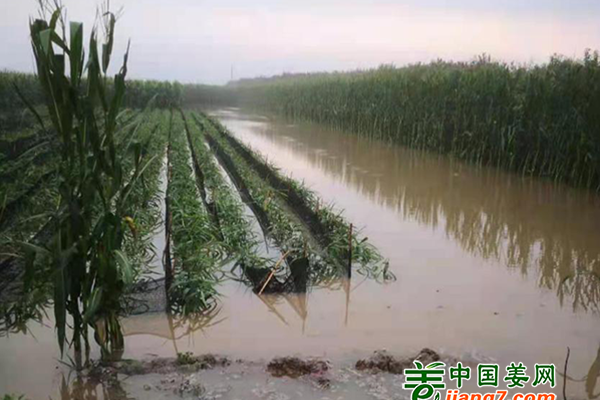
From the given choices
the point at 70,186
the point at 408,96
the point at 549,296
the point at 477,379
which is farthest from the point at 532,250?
the point at 408,96

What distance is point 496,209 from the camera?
873 centimetres

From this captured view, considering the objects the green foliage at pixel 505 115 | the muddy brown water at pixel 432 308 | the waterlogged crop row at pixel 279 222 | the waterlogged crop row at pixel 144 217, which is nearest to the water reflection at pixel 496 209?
the muddy brown water at pixel 432 308

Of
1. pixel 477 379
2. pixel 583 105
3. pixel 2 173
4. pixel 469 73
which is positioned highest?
pixel 469 73

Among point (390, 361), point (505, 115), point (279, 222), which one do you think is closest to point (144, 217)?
point (279, 222)

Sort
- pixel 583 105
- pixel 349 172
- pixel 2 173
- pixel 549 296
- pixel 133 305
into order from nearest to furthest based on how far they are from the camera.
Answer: pixel 133 305
pixel 549 296
pixel 2 173
pixel 583 105
pixel 349 172

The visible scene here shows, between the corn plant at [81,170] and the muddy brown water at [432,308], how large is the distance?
0.58 metres

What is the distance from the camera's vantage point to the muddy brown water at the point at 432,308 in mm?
3973

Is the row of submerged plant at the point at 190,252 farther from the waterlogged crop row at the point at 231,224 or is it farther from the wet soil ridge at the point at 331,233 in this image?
the wet soil ridge at the point at 331,233

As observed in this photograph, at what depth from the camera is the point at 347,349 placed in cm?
403

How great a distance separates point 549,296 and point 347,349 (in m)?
2.31

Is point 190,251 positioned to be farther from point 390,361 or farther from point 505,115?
point 505,115

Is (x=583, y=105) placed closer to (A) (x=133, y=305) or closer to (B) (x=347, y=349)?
(B) (x=347, y=349)

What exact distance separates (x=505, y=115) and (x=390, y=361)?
28.7 feet

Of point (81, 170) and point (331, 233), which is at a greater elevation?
point (81, 170)
